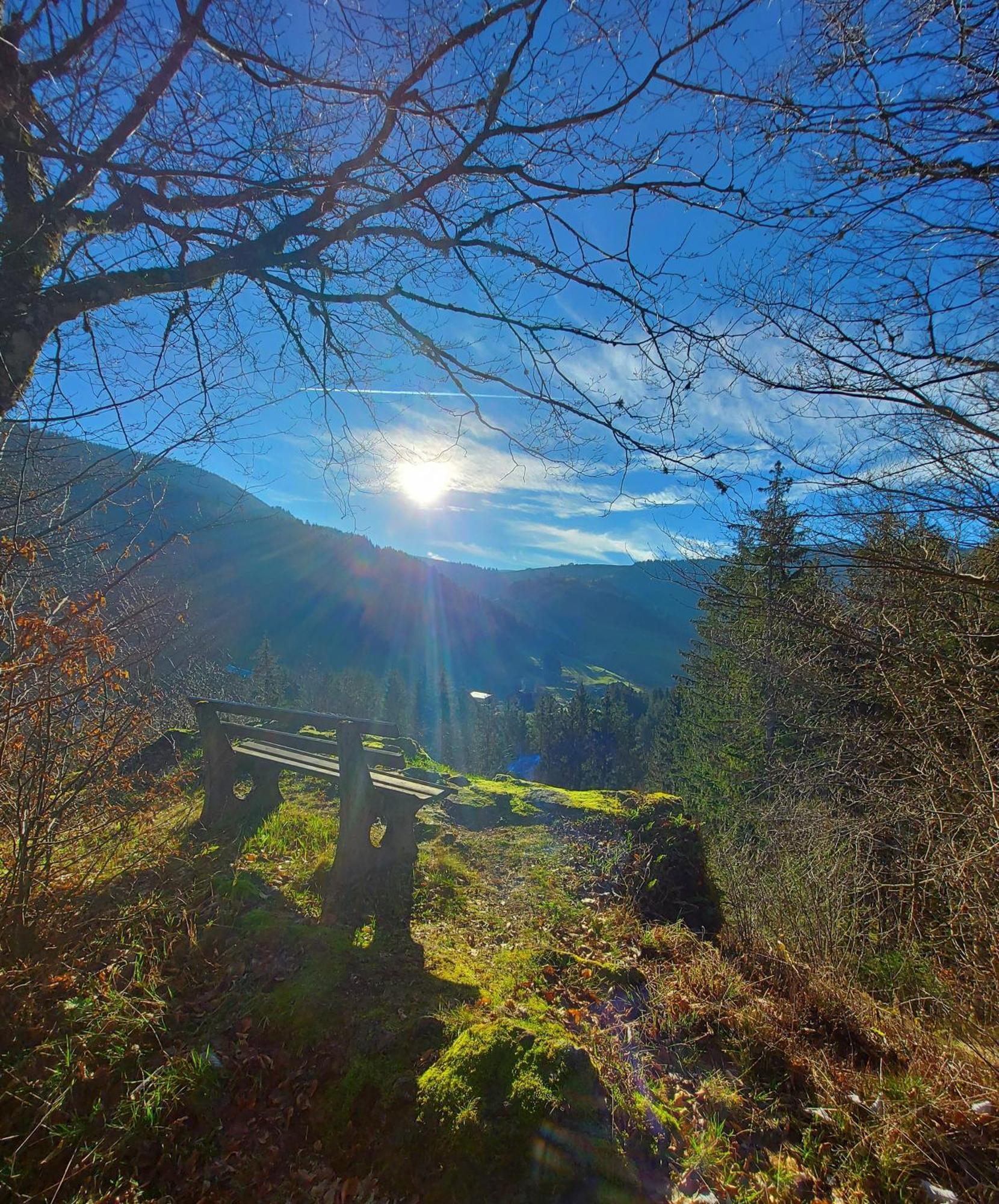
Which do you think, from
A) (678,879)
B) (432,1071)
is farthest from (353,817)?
(678,879)

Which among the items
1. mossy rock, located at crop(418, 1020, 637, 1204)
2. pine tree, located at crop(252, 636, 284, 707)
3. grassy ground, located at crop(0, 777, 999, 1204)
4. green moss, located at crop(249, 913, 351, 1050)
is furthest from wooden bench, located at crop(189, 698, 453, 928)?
pine tree, located at crop(252, 636, 284, 707)

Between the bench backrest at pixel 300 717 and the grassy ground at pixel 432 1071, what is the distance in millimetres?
1308

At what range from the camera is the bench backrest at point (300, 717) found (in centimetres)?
445

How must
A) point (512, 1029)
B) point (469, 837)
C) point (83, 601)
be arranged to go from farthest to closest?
point (469, 837), point (83, 601), point (512, 1029)

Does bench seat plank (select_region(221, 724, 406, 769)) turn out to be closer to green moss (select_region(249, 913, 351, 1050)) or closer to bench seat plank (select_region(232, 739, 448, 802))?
bench seat plank (select_region(232, 739, 448, 802))

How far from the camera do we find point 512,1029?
2.45 m

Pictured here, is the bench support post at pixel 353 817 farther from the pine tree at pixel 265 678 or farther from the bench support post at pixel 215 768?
the pine tree at pixel 265 678

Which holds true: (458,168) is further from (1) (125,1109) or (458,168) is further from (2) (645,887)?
(2) (645,887)

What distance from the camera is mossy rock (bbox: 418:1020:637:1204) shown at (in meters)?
1.96

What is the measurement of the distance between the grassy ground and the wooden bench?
35 centimetres

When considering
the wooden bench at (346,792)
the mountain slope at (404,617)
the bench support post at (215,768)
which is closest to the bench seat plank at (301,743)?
the wooden bench at (346,792)

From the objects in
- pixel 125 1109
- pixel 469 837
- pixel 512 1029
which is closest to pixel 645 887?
pixel 469 837

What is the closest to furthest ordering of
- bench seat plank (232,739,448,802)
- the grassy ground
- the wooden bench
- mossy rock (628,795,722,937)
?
the grassy ground < the wooden bench < bench seat plank (232,739,448,802) < mossy rock (628,795,722,937)

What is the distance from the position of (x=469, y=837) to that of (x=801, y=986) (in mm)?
3817
